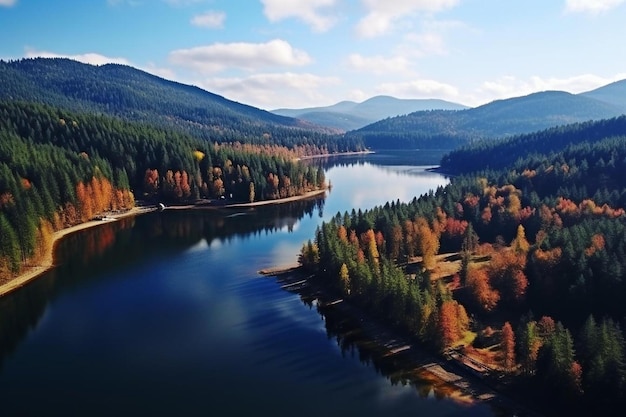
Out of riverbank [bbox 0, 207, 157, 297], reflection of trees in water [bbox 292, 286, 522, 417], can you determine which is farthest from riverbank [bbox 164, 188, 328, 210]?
reflection of trees in water [bbox 292, 286, 522, 417]

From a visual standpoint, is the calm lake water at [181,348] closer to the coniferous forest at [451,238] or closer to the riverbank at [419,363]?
the riverbank at [419,363]

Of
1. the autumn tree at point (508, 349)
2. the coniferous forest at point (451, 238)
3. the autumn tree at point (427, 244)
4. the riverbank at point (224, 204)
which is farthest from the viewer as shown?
the riverbank at point (224, 204)

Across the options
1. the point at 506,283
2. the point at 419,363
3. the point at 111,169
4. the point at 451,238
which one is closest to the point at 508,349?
the point at 419,363

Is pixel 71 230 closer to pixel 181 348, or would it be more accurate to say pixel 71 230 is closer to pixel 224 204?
pixel 224 204

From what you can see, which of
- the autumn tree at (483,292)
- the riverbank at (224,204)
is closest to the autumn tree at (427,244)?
the autumn tree at (483,292)

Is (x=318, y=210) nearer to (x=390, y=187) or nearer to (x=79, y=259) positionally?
(x=390, y=187)

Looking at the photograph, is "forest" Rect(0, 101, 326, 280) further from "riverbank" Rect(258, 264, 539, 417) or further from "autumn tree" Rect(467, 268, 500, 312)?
"autumn tree" Rect(467, 268, 500, 312)
